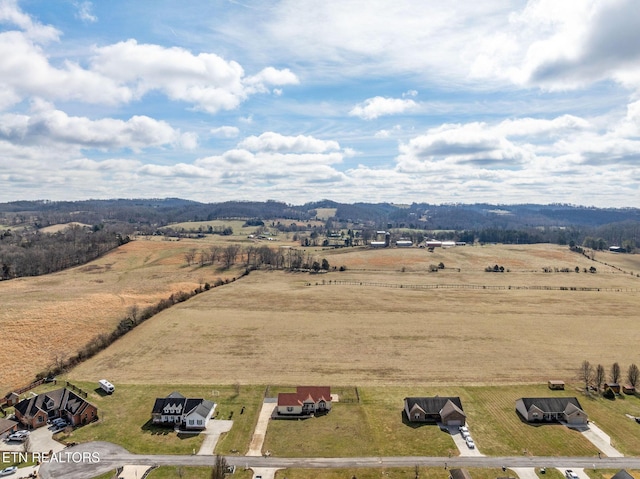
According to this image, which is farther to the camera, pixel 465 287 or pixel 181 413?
pixel 465 287

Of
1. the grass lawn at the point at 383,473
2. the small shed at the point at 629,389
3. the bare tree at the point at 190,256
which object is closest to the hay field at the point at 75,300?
the bare tree at the point at 190,256

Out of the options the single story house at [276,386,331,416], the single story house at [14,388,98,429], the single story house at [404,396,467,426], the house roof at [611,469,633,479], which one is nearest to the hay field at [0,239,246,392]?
the single story house at [14,388,98,429]

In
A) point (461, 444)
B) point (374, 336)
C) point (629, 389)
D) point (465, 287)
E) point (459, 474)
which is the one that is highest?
point (465, 287)

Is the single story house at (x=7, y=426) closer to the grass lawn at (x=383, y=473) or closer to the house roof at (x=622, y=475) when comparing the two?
the grass lawn at (x=383, y=473)

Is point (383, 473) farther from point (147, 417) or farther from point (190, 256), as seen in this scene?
point (190, 256)

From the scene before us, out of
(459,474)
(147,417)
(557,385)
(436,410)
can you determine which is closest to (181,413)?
(147,417)

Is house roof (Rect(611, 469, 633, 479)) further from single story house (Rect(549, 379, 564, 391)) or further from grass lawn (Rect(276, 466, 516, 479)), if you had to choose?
single story house (Rect(549, 379, 564, 391))

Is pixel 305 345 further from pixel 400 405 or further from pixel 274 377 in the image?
pixel 400 405
